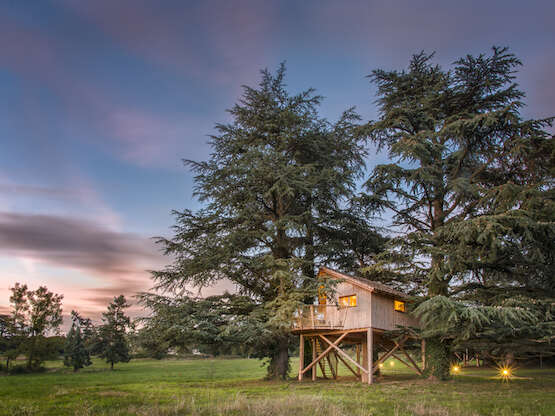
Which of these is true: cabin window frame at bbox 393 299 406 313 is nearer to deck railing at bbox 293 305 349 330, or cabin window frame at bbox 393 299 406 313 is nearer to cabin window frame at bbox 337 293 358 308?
cabin window frame at bbox 337 293 358 308

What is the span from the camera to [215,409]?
9.73 meters

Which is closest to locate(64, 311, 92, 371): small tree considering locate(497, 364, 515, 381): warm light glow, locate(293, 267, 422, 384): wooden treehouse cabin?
locate(293, 267, 422, 384): wooden treehouse cabin

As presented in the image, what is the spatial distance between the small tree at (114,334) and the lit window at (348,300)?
3857 cm

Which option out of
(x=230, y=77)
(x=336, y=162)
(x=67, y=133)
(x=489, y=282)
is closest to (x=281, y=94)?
(x=230, y=77)

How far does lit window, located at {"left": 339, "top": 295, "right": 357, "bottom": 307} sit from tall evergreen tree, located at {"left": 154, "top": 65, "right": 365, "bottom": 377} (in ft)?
8.25

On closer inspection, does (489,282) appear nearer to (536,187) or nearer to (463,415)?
(536,187)

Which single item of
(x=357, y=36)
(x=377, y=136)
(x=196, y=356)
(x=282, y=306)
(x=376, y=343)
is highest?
(x=357, y=36)

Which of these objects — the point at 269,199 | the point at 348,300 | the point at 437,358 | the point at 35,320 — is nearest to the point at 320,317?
the point at 348,300

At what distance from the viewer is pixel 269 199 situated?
78.6 ft

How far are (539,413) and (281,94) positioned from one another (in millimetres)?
20228

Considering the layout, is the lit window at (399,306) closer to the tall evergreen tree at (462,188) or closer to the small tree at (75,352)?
the tall evergreen tree at (462,188)

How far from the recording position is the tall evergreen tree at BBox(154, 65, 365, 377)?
21.5 meters

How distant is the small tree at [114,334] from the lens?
5178 cm

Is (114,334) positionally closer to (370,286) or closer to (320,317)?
(320,317)
